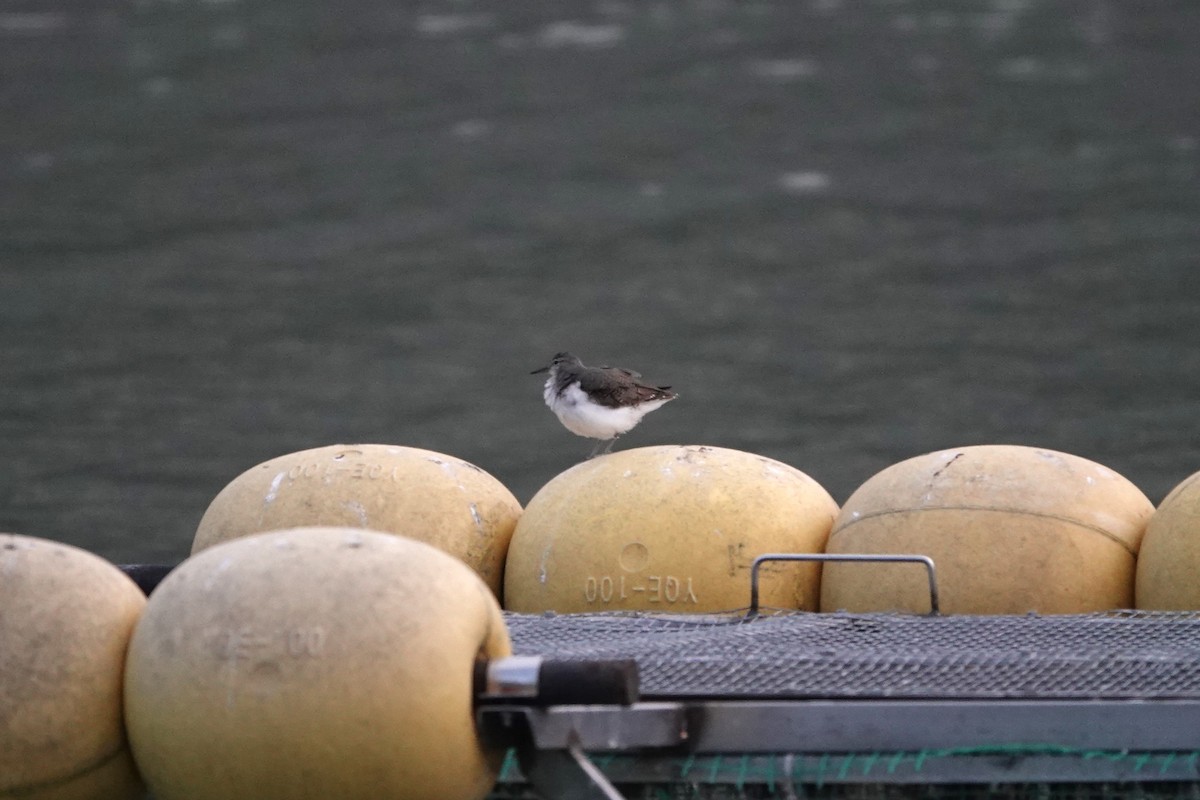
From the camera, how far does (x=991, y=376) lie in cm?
1702

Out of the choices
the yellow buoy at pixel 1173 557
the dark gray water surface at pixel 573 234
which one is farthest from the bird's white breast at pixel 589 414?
the dark gray water surface at pixel 573 234

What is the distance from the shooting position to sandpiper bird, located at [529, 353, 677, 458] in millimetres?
8531

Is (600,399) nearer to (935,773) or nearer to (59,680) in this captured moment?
(935,773)

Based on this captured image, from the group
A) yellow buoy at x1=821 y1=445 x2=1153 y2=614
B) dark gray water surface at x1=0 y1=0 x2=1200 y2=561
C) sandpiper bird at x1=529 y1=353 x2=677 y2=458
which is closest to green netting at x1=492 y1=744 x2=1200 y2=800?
yellow buoy at x1=821 y1=445 x2=1153 y2=614

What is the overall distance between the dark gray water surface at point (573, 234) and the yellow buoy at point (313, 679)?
8977mm

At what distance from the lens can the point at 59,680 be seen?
172 inches

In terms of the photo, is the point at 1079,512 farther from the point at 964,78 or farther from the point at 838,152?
the point at 964,78

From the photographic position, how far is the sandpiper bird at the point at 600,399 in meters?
8.53

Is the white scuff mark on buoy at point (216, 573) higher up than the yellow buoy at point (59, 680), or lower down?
higher up

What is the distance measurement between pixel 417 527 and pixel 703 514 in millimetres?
1214

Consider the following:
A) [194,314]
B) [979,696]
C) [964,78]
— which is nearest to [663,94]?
[964,78]

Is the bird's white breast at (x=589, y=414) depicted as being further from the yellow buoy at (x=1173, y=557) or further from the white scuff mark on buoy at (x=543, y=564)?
the yellow buoy at (x=1173, y=557)

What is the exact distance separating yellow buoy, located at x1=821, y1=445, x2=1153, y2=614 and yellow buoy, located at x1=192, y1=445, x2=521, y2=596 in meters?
1.53

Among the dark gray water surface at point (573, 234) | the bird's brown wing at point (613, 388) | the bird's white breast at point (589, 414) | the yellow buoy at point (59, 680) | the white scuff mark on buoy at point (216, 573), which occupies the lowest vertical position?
the dark gray water surface at point (573, 234)
